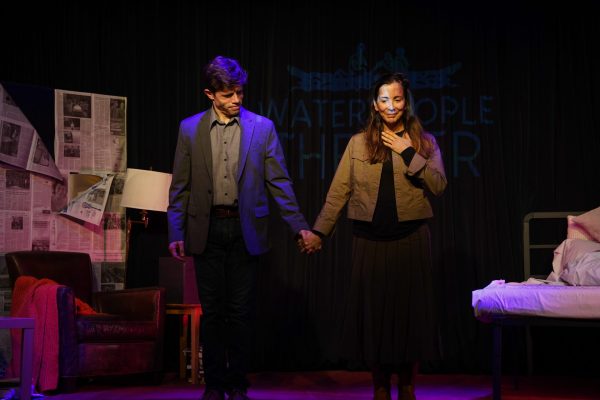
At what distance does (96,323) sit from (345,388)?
155 centimetres

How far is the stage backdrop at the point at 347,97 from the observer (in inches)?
202

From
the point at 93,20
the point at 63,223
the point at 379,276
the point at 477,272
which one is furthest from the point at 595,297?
the point at 93,20

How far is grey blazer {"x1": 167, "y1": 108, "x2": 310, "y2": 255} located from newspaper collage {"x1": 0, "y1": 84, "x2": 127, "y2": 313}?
2.06 m

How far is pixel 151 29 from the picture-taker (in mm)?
5707

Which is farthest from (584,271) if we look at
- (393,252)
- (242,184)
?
(242,184)

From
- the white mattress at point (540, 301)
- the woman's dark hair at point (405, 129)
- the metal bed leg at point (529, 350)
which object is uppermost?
the woman's dark hair at point (405, 129)

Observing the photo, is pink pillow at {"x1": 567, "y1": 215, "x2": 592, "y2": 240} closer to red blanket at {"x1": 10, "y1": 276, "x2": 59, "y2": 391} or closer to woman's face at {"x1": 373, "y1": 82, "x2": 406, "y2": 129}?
woman's face at {"x1": 373, "y1": 82, "x2": 406, "y2": 129}

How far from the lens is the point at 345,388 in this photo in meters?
4.55

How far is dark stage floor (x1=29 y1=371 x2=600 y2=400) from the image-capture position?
4238 millimetres

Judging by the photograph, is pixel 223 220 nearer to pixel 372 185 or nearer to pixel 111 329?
pixel 372 185

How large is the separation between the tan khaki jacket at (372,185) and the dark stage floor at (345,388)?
4.35 feet

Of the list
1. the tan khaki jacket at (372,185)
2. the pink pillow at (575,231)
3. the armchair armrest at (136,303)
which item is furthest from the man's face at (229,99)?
the pink pillow at (575,231)

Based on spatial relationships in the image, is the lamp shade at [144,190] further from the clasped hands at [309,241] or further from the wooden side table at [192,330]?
the clasped hands at [309,241]

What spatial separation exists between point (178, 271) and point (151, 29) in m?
1.91
